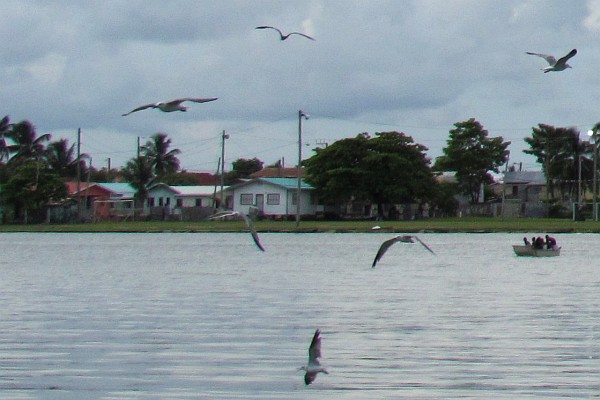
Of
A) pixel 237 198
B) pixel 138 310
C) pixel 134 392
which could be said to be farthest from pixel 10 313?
pixel 237 198

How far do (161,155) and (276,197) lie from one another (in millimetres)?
28950

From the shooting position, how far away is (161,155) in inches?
6029

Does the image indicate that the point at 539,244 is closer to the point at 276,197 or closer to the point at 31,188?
the point at 31,188

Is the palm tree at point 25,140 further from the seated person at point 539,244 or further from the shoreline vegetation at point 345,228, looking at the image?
the seated person at point 539,244

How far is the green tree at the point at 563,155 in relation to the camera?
15038 centimetres

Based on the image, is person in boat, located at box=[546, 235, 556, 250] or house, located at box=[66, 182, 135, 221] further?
house, located at box=[66, 182, 135, 221]

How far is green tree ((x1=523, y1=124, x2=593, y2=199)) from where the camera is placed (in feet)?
493

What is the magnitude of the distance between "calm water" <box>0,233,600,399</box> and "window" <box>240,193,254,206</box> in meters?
63.9

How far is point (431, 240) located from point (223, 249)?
14594 mm

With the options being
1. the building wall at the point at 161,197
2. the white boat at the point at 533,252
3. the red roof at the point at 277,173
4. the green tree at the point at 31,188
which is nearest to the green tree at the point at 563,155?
the red roof at the point at 277,173

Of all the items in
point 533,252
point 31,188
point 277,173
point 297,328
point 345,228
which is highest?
point 277,173

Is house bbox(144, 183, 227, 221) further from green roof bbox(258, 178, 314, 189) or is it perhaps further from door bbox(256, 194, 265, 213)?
green roof bbox(258, 178, 314, 189)

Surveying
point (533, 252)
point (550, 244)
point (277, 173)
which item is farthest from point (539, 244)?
point (277, 173)

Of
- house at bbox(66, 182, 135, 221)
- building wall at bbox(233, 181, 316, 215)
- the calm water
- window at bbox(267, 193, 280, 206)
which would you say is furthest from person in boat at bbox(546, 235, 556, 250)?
house at bbox(66, 182, 135, 221)
